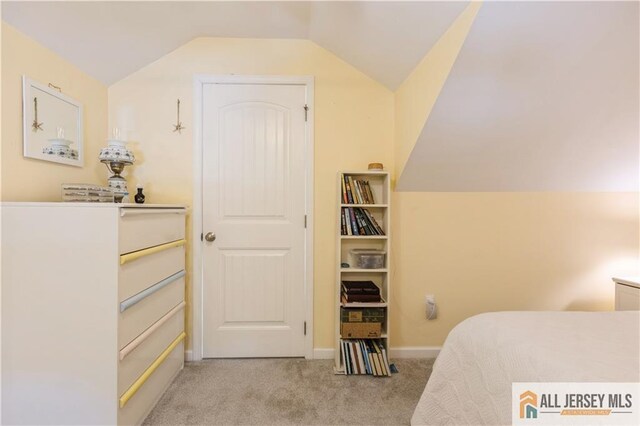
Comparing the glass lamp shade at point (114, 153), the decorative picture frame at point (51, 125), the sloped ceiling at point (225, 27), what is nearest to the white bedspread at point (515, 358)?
the sloped ceiling at point (225, 27)

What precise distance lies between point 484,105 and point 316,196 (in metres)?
1.16

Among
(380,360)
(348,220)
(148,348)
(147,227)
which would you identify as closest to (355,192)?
(348,220)

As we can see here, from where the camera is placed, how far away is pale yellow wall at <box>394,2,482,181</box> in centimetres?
117

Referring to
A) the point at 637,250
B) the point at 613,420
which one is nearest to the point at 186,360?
the point at 613,420

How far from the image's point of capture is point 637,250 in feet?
6.58

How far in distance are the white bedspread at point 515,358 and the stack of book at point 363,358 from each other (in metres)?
0.54

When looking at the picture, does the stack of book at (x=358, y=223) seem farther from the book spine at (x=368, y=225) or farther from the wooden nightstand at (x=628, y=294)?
the wooden nightstand at (x=628, y=294)

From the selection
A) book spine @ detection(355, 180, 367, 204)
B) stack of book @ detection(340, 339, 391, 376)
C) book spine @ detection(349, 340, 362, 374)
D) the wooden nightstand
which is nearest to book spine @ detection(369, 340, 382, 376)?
stack of book @ detection(340, 339, 391, 376)

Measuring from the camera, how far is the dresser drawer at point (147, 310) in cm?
120

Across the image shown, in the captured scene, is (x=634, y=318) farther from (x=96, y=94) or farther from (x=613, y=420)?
(x=96, y=94)

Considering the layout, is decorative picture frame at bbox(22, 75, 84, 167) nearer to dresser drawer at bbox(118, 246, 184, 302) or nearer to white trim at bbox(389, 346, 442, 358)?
dresser drawer at bbox(118, 246, 184, 302)

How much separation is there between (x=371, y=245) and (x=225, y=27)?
6.11ft

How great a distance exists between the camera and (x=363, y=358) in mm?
1774

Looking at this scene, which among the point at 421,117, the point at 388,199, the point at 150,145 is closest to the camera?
the point at 421,117
